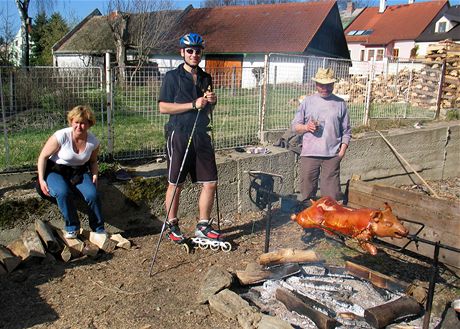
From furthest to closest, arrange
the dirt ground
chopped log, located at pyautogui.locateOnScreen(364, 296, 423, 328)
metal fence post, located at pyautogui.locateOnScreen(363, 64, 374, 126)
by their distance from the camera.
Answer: metal fence post, located at pyautogui.locateOnScreen(363, 64, 374, 126) → the dirt ground → chopped log, located at pyautogui.locateOnScreen(364, 296, 423, 328)

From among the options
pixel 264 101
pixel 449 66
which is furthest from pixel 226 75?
pixel 449 66

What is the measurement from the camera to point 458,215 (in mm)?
4398

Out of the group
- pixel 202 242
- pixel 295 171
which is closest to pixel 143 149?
pixel 202 242

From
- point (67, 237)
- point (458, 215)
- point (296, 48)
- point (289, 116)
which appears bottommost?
point (67, 237)

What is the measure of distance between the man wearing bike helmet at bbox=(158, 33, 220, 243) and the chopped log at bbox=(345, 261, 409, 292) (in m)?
1.65

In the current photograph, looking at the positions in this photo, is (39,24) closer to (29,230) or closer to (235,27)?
(235,27)

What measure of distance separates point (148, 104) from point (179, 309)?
3.31 metres

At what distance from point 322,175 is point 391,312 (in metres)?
2.39

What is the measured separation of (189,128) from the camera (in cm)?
490

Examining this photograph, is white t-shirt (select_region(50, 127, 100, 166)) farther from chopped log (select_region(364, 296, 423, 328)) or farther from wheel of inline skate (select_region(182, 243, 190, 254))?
chopped log (select_region(364, 296, 423, 328))

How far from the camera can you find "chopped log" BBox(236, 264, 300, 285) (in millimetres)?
4109

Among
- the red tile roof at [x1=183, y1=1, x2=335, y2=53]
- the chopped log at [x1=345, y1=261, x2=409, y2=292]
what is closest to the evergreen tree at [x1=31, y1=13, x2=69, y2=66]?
the red tile roof at [x1=183, y1=1, x2=335, y2=53]

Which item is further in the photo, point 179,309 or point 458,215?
point 458,215

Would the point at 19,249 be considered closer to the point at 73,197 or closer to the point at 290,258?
the point at 73,197
